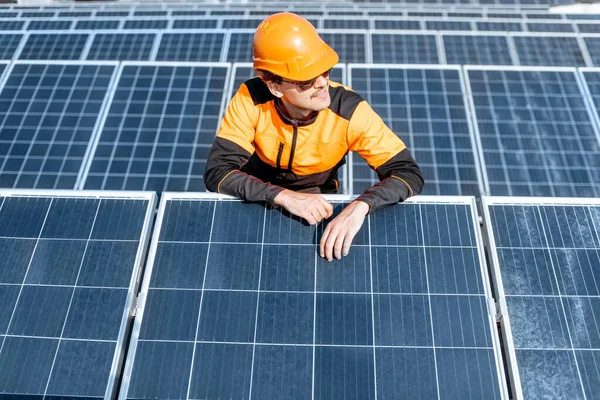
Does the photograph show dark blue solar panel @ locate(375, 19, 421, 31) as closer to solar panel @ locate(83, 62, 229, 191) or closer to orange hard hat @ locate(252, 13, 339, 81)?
solar panel @ locate(83, 62, 229, 191)

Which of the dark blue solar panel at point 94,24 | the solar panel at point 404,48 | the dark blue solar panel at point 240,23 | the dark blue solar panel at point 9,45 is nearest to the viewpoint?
the solar panel at point 404,48

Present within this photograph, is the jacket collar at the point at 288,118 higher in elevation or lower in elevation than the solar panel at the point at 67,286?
higher

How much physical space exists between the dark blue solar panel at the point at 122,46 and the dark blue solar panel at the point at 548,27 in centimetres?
1121

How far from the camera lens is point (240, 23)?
13258 millimetres

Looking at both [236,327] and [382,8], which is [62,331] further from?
[382,8]

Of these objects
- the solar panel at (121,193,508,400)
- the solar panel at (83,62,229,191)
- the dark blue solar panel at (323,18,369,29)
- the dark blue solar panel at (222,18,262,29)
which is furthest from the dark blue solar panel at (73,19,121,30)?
the solar panel at (121,193,508,400)

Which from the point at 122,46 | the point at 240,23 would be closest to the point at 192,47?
the point at 122,46

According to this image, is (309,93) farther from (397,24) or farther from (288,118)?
(397,24)

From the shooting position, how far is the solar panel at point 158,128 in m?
7.11

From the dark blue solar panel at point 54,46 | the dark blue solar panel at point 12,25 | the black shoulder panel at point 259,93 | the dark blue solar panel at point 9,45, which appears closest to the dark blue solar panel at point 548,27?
the black shoulder panel at point 259,93

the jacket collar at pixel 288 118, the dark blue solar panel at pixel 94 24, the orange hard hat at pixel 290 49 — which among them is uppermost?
the orange hard hat at pixel 290 49

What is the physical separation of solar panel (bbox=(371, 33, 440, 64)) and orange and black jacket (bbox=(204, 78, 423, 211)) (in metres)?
6.77

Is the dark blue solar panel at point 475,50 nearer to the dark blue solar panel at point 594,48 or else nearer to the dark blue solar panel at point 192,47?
the dark blue solar panel at point 594,48

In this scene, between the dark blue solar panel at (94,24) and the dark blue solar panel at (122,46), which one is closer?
the dark blue solar panel at (122,46)
